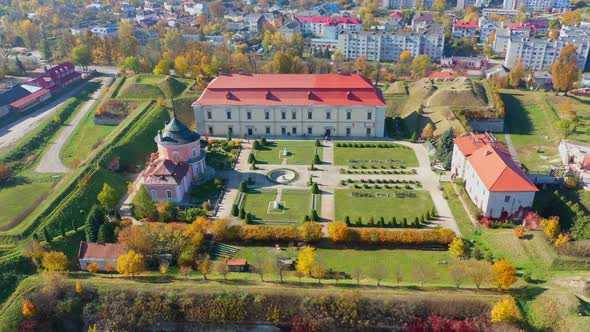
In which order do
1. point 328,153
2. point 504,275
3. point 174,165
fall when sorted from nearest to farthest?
point 504,275 → point 174,165 → point 328,153

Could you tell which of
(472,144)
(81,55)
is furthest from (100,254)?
(81,55)

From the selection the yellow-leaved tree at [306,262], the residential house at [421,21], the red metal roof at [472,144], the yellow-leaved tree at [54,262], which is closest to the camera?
the yellow-leaved tree at [306,262]

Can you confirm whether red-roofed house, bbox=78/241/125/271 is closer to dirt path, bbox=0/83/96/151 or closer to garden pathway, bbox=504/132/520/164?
dirt path, bbox=0/83/96/151

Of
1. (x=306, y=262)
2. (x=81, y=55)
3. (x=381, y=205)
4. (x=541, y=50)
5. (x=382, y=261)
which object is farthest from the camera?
(x=541, y=50)

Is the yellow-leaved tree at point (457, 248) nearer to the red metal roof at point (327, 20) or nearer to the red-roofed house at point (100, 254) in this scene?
the red-roofed house at point (100, 254)

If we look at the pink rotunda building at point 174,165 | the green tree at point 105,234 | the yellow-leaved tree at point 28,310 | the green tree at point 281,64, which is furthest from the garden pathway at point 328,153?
the yellow-leaved tree at point 28,310

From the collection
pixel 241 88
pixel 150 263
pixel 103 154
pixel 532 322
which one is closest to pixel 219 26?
pixel 241 88

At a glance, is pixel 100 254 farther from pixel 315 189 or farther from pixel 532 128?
pixel 532 128
